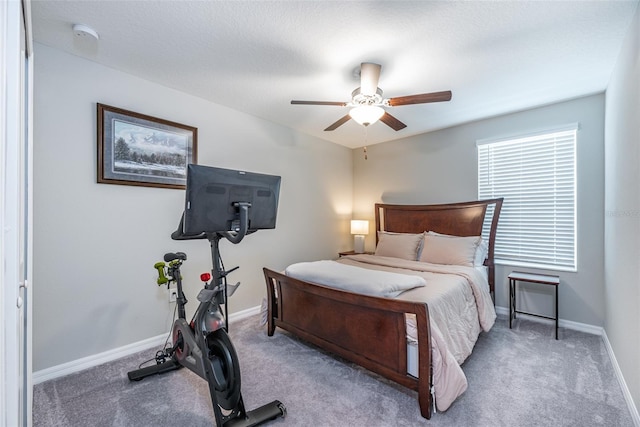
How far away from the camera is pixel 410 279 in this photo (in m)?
2.29

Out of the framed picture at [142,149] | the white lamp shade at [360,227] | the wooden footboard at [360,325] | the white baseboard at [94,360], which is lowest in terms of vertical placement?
the white baseboard at [94,360]

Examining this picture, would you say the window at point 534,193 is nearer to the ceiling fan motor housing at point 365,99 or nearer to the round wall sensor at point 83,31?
the ceiling fan motor housing at point 365,99

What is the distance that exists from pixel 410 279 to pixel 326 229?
233cm

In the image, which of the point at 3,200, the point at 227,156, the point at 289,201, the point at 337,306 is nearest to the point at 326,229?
the point at 289,201

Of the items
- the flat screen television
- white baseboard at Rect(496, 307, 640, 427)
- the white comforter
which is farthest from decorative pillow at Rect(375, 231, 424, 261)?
the flat screen television

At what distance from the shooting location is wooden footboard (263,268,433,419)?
1.73 m

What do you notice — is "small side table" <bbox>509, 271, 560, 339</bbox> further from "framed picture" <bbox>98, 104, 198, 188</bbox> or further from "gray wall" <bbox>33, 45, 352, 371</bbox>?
"framed picture" <bbox>98, 104, 198, 188</bbox>

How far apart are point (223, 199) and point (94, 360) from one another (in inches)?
77.5

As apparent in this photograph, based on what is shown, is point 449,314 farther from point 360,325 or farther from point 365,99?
point 365,99

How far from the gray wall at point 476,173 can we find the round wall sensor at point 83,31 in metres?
3.74

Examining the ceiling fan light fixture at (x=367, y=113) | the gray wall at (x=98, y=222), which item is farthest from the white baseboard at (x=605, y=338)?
the gray wall at (x=98, y=222)

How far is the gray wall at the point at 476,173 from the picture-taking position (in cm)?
292

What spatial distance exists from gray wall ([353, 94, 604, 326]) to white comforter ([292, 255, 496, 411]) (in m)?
1.02

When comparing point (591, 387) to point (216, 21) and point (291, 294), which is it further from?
point (216, 21)
